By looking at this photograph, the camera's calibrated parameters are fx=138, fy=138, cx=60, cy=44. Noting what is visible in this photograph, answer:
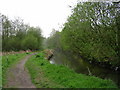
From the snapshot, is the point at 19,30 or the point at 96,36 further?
the point at 19,30

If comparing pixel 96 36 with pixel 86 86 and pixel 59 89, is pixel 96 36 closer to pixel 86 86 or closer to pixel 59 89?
pixel 86 86

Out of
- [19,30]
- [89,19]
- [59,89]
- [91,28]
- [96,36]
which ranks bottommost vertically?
[59,89]

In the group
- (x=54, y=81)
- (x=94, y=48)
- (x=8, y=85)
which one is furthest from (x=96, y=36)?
(x=8, y=85)

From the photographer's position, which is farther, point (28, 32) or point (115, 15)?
point (28, 32)

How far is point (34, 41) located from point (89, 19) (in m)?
28.7

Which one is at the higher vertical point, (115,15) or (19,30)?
(19,30)

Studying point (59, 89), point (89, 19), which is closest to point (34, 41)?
point (89, 19)

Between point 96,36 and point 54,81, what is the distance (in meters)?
4.02

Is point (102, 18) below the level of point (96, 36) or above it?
above

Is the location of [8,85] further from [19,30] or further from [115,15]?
[19,30]

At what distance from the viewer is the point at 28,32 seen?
4150 cm

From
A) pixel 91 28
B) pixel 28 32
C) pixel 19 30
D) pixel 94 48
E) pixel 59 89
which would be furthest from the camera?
pixel 28 32

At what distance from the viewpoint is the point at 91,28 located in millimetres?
10094

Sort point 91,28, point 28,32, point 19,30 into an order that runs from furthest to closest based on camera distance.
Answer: point 28,32 < point 19,30 < point 91,28
